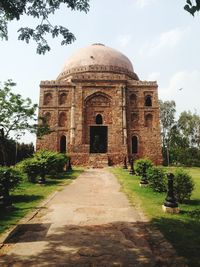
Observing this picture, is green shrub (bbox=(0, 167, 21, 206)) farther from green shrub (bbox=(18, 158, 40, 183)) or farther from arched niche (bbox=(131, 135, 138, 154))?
arched niche (bbox=(131, 135, 138, 154))

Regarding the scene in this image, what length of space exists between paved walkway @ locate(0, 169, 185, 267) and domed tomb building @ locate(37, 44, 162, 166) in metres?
20.7

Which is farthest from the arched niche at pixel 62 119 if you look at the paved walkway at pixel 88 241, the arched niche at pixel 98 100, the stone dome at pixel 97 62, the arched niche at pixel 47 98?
the paved walkway at pixel 88 241

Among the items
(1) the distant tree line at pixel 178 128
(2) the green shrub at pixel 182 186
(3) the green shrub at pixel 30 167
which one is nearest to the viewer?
(2) the green shrub at pixel 182 186

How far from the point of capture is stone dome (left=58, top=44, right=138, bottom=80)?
31.3 metres

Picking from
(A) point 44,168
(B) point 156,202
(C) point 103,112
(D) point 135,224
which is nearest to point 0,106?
(A) point 44,168

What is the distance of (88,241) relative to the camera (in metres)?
4.49

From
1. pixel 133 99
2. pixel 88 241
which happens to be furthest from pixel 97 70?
pixel 88 241

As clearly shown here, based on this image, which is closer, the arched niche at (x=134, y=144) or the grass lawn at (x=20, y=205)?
the grass lawn at (x=20, y=205)

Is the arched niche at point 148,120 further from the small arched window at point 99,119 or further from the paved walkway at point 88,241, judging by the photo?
the paved walkway at point 88,241

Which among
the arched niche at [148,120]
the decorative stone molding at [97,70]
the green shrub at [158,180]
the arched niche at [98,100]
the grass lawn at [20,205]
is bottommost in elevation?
the grass lawn at [20,205]

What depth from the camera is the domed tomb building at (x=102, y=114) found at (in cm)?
2825

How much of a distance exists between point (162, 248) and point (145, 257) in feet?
1.49

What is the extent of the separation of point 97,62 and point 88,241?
29061 mm

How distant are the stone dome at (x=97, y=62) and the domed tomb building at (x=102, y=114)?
2.54ft
